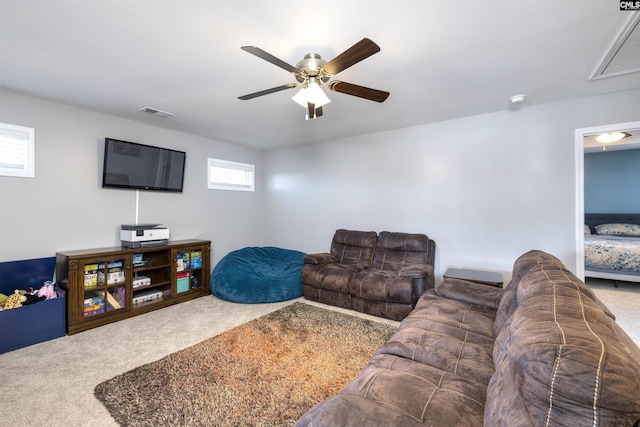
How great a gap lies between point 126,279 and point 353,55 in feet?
10.9

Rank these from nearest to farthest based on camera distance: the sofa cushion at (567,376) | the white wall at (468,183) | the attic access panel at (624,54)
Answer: the sofa cushion at (567,376) < the attic access panel at (624,54) < the white wall at (468,183)

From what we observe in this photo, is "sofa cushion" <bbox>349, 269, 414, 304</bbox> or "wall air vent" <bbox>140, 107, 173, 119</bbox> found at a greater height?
"wall air vent" <bbox>140, 107, 173, 119</bbox>

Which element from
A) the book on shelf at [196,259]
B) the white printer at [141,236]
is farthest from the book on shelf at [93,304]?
the book on shelf at [196,259]

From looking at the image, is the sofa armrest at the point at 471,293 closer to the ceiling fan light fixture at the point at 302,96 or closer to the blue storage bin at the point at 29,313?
the ceiling fan light fixture at the point at 302,96

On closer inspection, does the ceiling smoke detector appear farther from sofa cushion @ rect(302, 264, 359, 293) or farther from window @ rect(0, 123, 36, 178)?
window @ rect(0, 123, 36, 178)

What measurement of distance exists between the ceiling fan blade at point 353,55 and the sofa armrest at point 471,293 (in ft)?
6.53

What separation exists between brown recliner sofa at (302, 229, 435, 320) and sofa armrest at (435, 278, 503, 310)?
56 cm

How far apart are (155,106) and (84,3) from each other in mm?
1639

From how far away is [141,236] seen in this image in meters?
3.39

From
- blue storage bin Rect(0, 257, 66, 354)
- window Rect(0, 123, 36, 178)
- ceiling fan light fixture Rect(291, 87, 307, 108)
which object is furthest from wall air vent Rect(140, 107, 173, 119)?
ceiling fan light fixture Rect(291, 87, 307, 108)

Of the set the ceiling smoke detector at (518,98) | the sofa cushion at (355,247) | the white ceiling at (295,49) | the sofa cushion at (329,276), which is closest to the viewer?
the white ceiling at (295,49)

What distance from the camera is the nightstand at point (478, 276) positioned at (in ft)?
9.32

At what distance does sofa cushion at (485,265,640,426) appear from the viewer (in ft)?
2.02

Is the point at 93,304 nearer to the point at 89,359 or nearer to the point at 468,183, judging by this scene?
the point at 89,359
